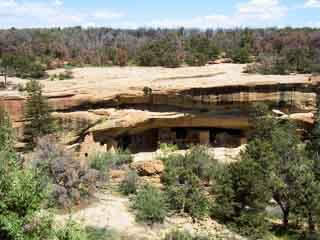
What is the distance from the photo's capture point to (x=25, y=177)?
35.6 ft

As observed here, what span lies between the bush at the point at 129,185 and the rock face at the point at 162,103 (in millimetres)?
5572

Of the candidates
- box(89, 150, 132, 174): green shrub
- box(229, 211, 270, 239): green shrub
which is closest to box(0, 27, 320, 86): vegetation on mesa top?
box(89, 150, 132, 174): green shrub

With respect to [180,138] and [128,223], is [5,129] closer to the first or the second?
[128,223]

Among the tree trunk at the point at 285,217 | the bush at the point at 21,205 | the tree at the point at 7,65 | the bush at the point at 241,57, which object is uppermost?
the bush at the point at 241,57

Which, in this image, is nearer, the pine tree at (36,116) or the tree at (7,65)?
the pine tree at (36,116)

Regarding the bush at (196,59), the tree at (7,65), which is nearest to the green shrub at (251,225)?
the tree at (7,65)

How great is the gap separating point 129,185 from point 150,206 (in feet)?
9.30

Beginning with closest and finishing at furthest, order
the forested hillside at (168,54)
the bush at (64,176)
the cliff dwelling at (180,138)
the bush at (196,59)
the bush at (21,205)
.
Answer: the bush at (21,205), the bush at (64,176), the cliff dwelling at (180,138), the forested hillside at (168,54), the bush at (196,59)

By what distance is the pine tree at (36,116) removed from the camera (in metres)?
22.1

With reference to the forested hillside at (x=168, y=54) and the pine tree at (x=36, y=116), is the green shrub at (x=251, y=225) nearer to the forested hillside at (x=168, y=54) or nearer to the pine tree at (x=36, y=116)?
the pine tree at (x=36, y=116)

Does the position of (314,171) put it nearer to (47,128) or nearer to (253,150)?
(253,150)

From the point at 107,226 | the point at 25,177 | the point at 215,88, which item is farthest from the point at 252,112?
the point at 25,177

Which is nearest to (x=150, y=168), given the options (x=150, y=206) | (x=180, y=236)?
(x=150, y=206)

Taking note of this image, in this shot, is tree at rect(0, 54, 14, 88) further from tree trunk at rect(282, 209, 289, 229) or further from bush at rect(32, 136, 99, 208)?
tree trunk at rect(282, 209, 289, 229)
